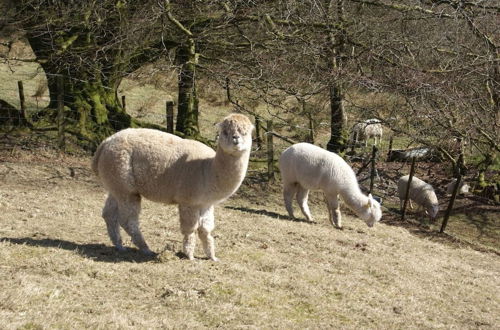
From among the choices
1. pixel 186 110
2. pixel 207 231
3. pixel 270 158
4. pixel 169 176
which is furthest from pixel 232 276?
pixel 186 110

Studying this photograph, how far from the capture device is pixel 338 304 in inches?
217

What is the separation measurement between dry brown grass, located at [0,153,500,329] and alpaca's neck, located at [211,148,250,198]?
0.83m

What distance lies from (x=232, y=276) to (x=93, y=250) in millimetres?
1599

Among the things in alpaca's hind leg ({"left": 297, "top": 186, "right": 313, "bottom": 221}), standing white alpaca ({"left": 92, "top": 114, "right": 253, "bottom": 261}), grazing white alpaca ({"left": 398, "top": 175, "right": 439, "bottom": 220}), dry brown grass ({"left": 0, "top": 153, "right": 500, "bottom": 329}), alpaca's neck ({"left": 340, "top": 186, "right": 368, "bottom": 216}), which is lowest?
grazing white alpaca ({"left": 398, "top": 175, "right": 439, "bottom": 220})

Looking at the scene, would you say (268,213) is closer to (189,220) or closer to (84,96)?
(189,220)

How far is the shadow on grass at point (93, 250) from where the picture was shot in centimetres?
597

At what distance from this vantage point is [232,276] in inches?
225

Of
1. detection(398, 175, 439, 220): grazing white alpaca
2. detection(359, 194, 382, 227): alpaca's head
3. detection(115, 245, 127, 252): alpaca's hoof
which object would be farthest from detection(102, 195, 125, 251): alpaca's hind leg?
detection(398, 175, 439, 220): grazing white alpaca

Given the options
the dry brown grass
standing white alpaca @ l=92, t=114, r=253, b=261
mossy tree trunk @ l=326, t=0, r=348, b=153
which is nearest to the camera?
the dry brown grass

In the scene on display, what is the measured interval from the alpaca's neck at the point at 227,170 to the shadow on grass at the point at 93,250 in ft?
3.51

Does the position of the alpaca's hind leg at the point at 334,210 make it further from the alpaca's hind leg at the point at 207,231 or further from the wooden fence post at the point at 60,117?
the wooden fence post at the point at 60,117

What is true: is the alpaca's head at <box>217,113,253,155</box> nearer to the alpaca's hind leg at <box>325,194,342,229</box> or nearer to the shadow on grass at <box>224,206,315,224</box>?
the shadow on grass at <box>224,206,315,224</box>

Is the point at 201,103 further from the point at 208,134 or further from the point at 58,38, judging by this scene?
the point at 58,38

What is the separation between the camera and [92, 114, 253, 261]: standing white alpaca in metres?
5.88
